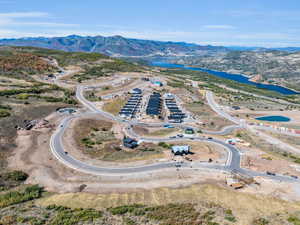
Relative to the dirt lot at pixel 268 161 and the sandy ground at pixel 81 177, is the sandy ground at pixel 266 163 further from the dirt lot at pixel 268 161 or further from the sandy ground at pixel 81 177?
the sandy ground at pixel 81 177

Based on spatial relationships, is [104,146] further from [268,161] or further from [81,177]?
[268,161]

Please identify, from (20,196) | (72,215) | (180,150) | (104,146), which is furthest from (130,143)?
(72,215)

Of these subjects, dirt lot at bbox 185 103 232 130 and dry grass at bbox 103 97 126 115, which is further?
dry grass at bbox 103 97 126 115

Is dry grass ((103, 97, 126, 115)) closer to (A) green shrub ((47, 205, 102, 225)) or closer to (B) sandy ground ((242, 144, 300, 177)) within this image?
(B) sandy ground ((242, 144, 300, 177))

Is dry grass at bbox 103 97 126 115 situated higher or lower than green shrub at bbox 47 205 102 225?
higher

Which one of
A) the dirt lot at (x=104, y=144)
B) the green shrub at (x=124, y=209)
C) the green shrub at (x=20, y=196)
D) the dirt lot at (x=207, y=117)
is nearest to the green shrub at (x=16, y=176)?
the green shrub at (x=20, y=196)

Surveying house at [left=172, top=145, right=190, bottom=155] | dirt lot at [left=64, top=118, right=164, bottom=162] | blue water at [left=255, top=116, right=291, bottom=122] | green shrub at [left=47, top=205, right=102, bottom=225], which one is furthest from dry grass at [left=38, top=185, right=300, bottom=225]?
blue water at [left=255, top=116, right=291, bottom=122]
